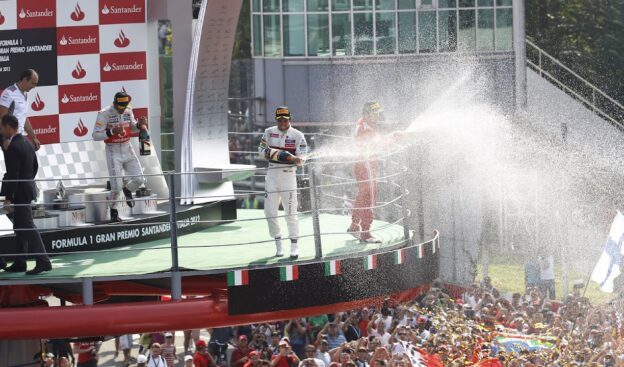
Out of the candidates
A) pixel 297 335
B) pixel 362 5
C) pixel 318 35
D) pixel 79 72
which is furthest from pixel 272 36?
pixel 79 72

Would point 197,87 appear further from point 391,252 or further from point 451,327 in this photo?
point 451,327

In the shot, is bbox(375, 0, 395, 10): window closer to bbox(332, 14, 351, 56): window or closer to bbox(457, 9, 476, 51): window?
bbox(332, 14, 351, 56): window

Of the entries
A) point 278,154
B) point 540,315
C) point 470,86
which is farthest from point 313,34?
point 278,154

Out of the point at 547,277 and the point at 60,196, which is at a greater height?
the point at 60,196

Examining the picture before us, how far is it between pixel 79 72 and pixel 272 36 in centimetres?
1772

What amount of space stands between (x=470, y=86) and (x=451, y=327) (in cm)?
1379

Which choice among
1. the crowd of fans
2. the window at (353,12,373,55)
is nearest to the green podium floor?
the crowd of fans

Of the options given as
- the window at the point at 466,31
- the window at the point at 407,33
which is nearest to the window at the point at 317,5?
the window at the point at 407,33

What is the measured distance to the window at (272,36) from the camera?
3375 cm

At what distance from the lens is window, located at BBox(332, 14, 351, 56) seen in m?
32.5

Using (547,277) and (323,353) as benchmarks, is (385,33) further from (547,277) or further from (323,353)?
(323,353)

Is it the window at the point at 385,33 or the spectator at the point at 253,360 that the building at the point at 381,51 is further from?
the spectator at the point at 253,360

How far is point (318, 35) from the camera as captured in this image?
108ft

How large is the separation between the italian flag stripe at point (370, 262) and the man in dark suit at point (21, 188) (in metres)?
3.31
